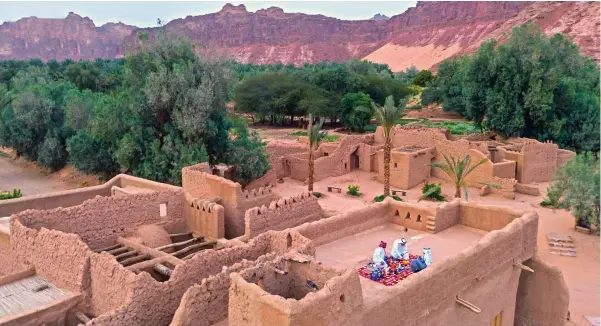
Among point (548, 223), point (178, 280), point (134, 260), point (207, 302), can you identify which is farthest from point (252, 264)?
point (548, 223)

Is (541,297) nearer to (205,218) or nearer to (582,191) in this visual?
(205,218)

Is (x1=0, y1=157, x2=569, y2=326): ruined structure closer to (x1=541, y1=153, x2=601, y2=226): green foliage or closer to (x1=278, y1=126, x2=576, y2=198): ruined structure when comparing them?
(x1=541, y1=153, x2=601, y2=226): green foliage

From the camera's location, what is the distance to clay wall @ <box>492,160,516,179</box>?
2688 cm

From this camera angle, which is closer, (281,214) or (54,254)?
(54,254)

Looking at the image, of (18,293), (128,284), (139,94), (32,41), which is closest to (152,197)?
(18,293)

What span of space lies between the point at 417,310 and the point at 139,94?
17769 millimetres

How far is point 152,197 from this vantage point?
42.9 feet

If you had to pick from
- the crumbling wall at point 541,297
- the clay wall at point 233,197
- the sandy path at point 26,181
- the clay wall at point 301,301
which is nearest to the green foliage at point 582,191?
the crumbling wall at point 541,297

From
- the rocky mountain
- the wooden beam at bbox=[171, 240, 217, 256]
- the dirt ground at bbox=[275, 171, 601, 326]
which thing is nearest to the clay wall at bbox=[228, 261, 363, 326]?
the wooden beam at bbox=[171, 240, 217, 256]

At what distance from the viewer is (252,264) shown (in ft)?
28.3

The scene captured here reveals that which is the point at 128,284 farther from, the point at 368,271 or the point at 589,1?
the point at 589,1

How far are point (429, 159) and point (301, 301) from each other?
77.6 ft

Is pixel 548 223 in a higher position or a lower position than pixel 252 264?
lower

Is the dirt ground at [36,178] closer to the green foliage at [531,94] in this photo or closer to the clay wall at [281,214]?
the clay wall at [281,214]
